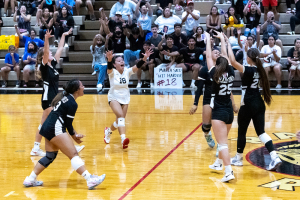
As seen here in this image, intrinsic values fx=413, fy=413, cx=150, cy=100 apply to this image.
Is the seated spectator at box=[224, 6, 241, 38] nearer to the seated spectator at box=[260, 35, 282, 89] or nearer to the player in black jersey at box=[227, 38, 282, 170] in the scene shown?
the seated spectator at box=[260, 35, 282, 89]

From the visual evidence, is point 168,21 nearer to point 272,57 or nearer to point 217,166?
point 272,57

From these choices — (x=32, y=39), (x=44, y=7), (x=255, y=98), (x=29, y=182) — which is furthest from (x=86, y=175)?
(x=44, y=7)

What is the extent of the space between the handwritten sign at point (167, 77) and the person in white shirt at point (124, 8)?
3.14 metres

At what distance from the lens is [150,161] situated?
21.8 feet

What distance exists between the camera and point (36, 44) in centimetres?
1617

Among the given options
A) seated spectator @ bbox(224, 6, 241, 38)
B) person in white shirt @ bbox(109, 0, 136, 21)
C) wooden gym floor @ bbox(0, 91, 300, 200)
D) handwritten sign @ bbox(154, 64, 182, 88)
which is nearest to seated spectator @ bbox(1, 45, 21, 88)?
person in white shirt @ bbox(109, 0, 136, 21)

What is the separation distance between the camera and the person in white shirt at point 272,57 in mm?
14367

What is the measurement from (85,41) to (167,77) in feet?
14.6

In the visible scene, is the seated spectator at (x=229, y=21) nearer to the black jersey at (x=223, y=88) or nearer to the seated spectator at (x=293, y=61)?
the seated spectator at (x=293, y=61)

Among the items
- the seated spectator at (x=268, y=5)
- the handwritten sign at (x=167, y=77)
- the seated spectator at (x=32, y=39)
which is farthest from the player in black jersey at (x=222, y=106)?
the seated spectator at (x=32, y=39)

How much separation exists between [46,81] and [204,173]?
119 inches

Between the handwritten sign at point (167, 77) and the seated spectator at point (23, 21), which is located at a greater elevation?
the seated spectator at point (23, 21)

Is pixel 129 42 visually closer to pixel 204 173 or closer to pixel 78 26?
pixel 78 26

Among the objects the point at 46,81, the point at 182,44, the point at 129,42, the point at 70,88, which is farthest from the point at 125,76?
the point at 129,42
